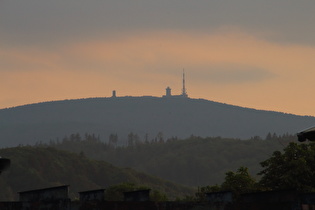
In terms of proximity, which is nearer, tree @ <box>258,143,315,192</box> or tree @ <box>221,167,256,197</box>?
tree @ <box>258,143,315,192</box>

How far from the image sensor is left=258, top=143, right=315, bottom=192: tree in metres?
84.6

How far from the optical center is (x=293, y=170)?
8525cm

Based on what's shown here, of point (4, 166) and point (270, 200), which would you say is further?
point (270, 200)

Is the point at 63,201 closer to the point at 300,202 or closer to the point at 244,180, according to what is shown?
the point at 300,202

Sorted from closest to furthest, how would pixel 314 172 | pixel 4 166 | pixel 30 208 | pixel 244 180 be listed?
pixel 4 166, pixel 30 208, pixel 314 172, pixel 244 180

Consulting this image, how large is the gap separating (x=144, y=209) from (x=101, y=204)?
7.30 feet

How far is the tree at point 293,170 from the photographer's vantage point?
3332 inches

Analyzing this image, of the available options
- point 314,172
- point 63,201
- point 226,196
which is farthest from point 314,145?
point 63,201

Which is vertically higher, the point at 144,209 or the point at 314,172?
the point at 314,172

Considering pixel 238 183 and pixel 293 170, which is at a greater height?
pixel 293 170

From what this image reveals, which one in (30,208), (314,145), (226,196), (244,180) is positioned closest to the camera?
(30,208)

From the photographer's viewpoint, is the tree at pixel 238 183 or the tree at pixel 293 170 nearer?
the tree at pixel 293 170

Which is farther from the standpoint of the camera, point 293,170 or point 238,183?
point 238,183

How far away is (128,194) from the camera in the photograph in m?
41.6
